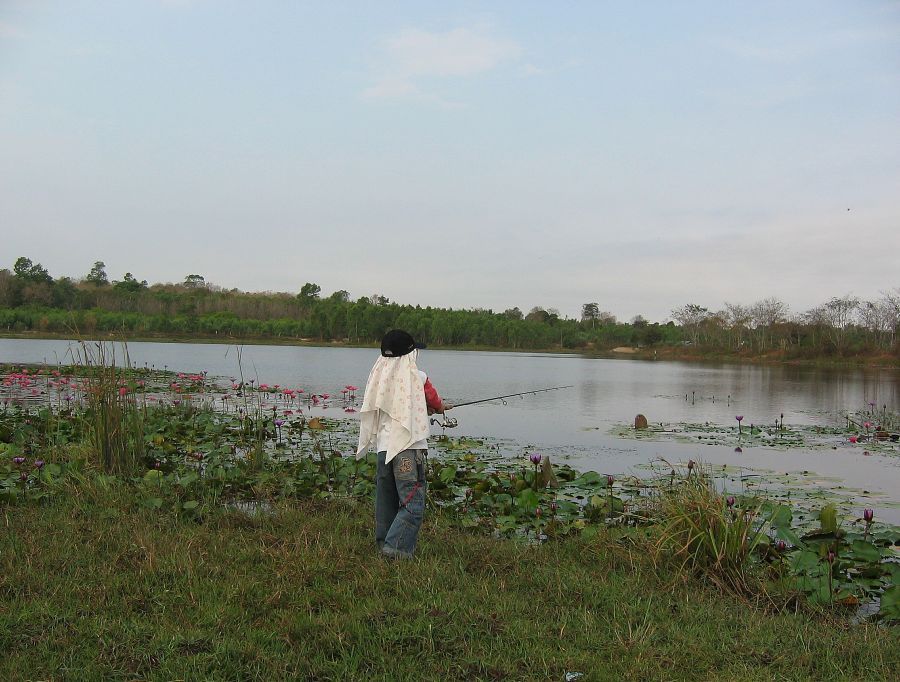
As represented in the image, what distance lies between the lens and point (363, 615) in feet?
11.3

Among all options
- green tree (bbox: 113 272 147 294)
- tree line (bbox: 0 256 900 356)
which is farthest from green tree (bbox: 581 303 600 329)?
green tree (bbox: 113 272 147 294)

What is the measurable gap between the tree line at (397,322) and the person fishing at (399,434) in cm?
5627

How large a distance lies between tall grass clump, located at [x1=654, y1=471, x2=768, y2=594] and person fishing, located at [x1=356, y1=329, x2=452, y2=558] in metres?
1.72

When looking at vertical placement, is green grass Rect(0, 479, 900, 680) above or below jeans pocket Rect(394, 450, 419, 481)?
below

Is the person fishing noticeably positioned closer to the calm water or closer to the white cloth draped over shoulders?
the white cloth draped over shoulders

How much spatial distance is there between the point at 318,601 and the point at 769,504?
421 cm

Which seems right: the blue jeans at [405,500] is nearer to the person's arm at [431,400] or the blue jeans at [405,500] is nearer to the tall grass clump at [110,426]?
the person's arm at [431,400]

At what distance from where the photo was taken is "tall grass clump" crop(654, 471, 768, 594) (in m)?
4.41

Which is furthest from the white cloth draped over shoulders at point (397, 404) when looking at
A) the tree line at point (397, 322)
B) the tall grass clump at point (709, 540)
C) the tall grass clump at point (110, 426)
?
the tree line at point (397, 322)

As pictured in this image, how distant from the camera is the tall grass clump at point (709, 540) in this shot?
441cm

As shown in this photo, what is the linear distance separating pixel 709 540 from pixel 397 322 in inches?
3458

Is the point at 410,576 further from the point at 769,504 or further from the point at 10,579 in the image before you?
the point at 769,504

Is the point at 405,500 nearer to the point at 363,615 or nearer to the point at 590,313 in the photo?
the point at 363,615

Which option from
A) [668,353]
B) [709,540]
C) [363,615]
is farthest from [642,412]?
[668,353]
